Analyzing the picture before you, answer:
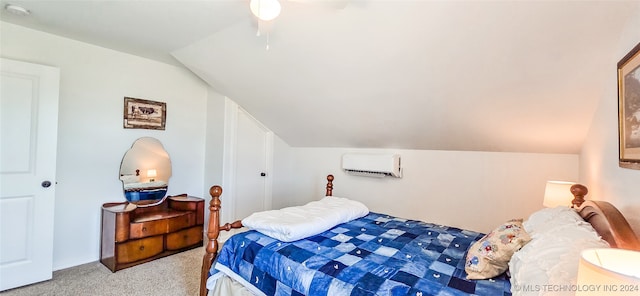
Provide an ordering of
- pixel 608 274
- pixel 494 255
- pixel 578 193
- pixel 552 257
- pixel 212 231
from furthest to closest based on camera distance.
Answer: pixel 212 231, pixel 578 193, pixel 494 255, pixel 552 257, pixel 608 274

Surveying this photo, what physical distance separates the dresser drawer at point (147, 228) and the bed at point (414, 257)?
4.30 ft

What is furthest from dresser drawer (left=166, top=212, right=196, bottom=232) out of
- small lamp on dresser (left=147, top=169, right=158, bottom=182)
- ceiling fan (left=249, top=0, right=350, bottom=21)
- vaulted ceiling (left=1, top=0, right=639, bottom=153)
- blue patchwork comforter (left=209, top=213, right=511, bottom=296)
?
ceiling fan (left=249, top=0, right=350, bottom=21)

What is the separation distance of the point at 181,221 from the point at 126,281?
0.77m

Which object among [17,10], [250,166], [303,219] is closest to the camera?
[303,219]

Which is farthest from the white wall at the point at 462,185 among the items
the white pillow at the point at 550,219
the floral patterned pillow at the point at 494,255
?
the floral patterned pillow at the point at 494,255

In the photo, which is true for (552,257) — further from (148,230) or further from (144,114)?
(144,114)

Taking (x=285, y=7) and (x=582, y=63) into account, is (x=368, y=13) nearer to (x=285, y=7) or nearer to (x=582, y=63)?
(x=285, y=7)

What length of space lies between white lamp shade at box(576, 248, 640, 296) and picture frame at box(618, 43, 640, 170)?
57 cm

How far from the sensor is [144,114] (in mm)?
3312

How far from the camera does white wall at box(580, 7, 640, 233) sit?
130cm

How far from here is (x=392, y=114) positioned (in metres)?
2.72

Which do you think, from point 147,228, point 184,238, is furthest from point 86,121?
point 184,238

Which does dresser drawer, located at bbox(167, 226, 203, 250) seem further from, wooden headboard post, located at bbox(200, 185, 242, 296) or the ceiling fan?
the ceiling fan

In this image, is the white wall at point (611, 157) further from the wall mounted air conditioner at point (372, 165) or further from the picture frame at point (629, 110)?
the wall mounted air conditioner at point (372, 165)
